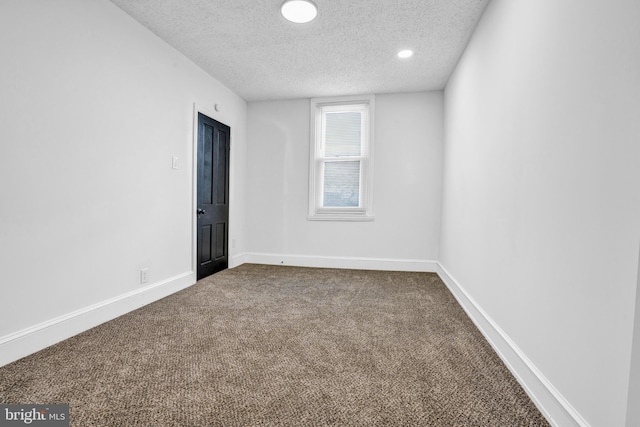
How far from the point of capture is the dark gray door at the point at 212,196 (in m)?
3.77


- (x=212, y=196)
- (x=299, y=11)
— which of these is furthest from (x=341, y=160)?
(x=299, y=11)

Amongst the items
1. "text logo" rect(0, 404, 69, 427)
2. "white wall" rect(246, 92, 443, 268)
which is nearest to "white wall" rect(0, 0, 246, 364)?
"text logo" rect(0, 404, 69, 427)

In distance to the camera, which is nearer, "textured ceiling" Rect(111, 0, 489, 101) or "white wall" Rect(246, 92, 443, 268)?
"textured ceiling" Rect(111, 0, 489, 101)

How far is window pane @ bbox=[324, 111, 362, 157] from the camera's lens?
4.69 metres

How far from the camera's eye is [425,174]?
4430 mm

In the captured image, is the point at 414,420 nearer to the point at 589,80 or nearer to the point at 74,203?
the point at 589,80

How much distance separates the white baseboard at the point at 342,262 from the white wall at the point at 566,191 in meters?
2.09

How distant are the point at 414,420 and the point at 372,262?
326cm

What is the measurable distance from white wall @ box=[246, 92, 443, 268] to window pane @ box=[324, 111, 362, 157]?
0.96 feet

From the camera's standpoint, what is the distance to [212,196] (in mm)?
4020

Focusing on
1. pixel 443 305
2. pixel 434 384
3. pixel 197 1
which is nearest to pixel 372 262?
pixel 443 305

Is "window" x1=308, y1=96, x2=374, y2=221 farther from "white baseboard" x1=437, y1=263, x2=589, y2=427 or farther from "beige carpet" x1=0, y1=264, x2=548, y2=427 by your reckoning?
"white baseboard" x1=437, y1=263, x2=589, y2=427

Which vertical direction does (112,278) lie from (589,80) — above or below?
below

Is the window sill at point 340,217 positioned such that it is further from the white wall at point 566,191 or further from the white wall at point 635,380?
the white wall at point 635,380
